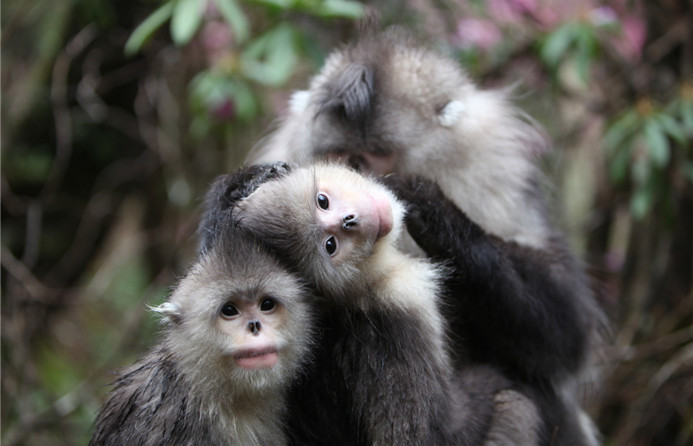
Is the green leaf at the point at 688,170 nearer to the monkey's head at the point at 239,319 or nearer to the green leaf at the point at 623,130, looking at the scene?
the green leaf at the point at 623,130

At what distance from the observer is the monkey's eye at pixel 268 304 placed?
2.54 meters

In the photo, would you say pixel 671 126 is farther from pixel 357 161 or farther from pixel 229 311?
pixel 229 311

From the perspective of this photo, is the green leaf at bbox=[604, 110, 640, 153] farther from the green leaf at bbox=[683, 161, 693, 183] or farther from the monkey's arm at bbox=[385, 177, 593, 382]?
the monkey's arm at bbox=[385, 177, 593, 382]

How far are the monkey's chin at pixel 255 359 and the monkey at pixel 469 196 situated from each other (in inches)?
40.1

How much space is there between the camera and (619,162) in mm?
4629

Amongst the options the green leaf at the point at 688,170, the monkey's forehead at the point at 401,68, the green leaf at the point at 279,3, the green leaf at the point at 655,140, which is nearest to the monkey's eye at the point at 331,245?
the monkey's forehead at the point at 401,68

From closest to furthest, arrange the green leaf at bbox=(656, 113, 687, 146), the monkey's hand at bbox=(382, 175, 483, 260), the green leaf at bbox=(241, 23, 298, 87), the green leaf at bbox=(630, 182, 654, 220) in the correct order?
the monkey's hand at bbox=(382, 175, 483, 260), the green leaf at bbox=(241, 23, 298, 87), the green leaf at bbox=(656, 113, 687, 146), the green leaf at bbox=(630, 182, 654, 220)

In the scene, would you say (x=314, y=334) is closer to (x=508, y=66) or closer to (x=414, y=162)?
(x=414, y=162)

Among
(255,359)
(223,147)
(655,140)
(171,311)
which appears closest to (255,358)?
(255,359)

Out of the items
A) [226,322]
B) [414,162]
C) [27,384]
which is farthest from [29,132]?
[226,322]

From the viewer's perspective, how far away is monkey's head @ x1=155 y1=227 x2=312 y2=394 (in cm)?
248

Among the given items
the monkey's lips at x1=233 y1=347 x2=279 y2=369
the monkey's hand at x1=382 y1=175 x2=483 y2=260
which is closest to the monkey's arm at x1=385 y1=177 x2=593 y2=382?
the monkey's hand at x1=382 y1=175 x2=483 y2=260

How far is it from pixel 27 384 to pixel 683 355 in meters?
4.34

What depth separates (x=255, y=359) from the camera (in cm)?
245
